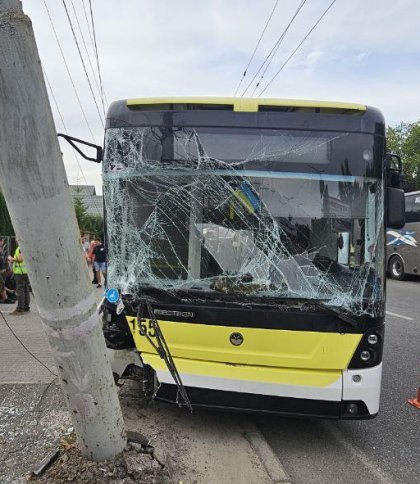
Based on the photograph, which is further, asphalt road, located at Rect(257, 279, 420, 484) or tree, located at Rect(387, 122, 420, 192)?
tree, located at Rect(387, 122, 420, 192)

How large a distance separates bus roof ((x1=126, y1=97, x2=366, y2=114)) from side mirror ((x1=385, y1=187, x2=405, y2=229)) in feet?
2.47

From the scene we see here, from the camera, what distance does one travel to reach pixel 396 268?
20875mm

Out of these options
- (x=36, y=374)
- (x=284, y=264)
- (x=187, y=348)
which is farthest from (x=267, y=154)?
(x=36, y=374)

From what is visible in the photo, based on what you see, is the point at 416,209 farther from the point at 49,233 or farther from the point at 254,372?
the point at 49,233

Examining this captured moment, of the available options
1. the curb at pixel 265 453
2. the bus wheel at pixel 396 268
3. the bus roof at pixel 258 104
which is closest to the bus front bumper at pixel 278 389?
the curb at pixel 265 453

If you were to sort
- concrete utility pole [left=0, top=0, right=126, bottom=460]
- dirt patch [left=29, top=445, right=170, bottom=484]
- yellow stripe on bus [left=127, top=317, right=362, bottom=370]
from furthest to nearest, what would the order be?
yellow stripe on bus [left=127, top=317, right=362, bottom=370] → dirt patch [left=29, top=445, right=170, bottom=484] → concrete utility pole [left=0, top=0, right=126, bottom=460]

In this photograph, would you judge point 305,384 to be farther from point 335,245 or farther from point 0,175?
point 0,175

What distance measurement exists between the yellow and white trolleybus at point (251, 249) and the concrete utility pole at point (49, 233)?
1.23 meters

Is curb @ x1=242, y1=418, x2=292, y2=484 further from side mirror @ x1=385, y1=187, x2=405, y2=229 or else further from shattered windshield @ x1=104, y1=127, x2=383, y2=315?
side mirror @ x1=385, y1=187, x2=405, y2=229

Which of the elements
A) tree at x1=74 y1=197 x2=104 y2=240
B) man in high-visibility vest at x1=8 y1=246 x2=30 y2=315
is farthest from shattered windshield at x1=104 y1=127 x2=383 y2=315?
tree at x1=74 y1=197 x2=104 y2=240

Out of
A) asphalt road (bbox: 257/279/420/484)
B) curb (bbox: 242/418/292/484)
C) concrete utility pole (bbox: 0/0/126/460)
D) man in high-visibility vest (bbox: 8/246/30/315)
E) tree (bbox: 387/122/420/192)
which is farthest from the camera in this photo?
tree (bbox: 387/122/420/192)

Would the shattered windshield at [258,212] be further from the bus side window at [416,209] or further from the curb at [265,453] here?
the bus side window at [416,209]

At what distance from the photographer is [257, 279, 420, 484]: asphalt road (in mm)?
3945

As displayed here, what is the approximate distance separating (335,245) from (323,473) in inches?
71.4
